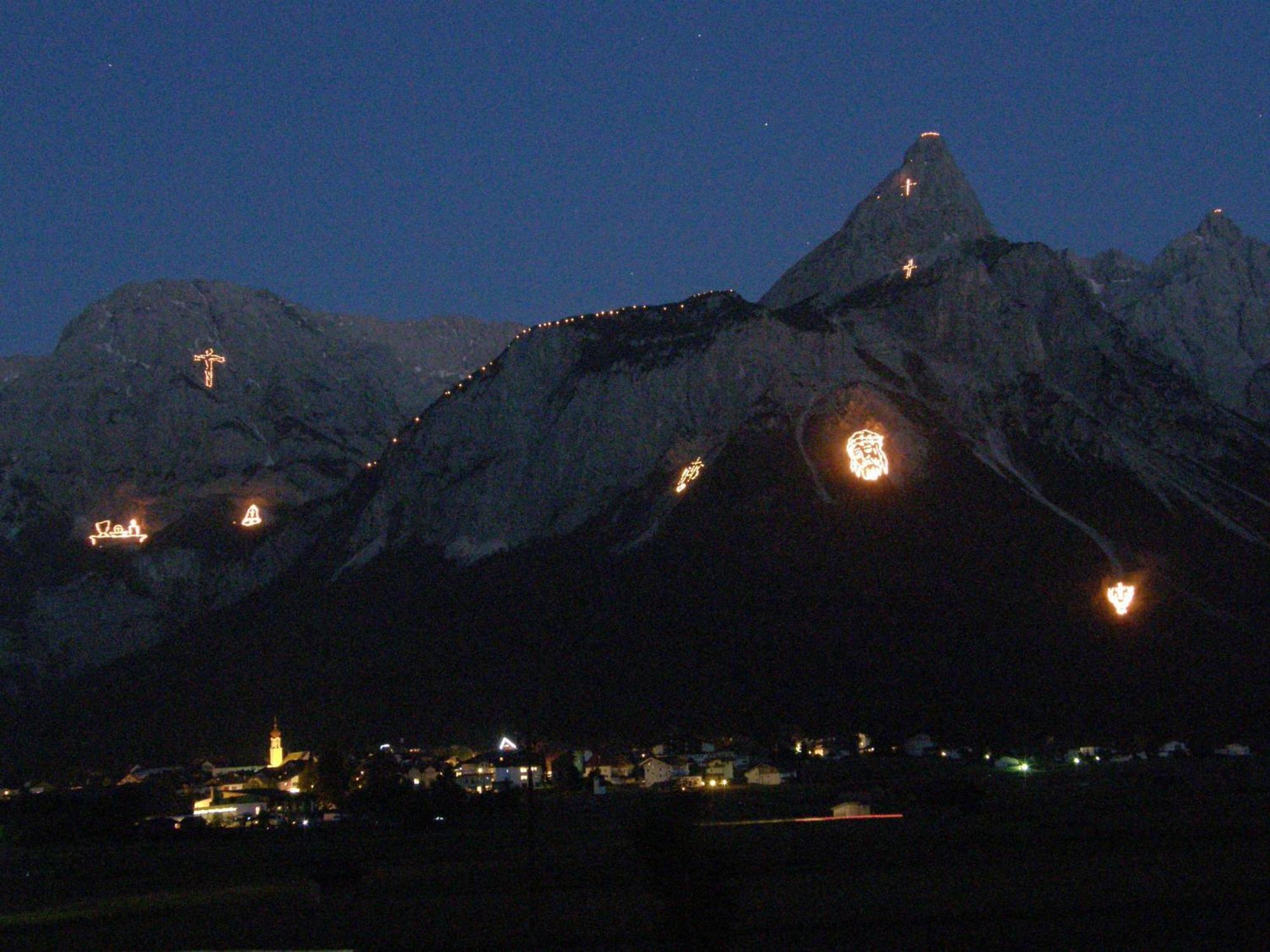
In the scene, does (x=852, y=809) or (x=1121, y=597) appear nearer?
(x=852, y=809)

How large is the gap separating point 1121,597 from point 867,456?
124 feet

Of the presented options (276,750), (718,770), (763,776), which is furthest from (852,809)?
(276,750)

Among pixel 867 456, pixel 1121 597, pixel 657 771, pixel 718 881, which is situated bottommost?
pixel 718 881

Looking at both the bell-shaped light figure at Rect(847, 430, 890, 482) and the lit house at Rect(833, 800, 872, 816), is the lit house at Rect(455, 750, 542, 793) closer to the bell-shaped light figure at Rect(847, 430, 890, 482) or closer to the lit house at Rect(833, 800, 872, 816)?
the lit house at Rect(833, 800, 872, 816)

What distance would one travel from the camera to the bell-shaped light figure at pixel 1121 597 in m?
166

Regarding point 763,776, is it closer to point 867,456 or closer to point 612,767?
point 612,767

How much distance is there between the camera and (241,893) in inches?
2948

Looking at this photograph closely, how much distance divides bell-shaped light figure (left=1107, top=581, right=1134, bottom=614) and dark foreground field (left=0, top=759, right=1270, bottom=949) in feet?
177

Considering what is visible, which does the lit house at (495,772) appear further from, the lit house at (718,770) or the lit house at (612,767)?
the lit house at (718,770)

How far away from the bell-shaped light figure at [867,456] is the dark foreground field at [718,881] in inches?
3231

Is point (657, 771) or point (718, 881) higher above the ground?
point (657, 771)

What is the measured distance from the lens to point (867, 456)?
193m

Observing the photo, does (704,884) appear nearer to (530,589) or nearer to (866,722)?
(866,722)

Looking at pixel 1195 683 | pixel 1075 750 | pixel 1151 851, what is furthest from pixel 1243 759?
pixel 1151 851
